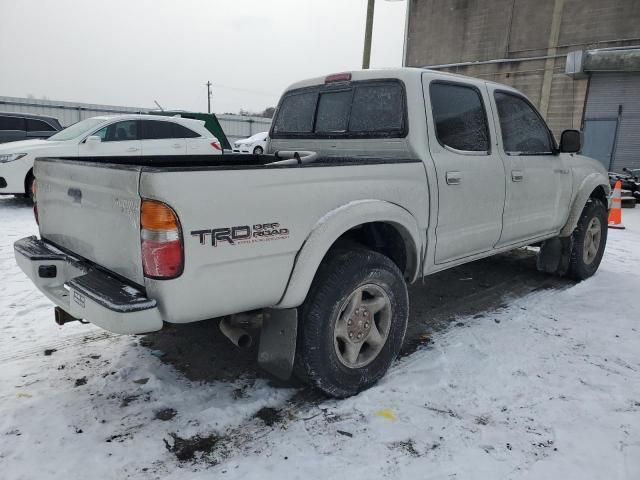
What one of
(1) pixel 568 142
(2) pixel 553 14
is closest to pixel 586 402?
(1) pixel 568 142

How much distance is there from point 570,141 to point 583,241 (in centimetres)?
124

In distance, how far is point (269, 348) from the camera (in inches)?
105

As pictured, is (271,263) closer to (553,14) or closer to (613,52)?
(613,52)

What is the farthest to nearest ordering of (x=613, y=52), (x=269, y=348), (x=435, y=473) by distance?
(x=613, y=52) < (x=269, y=348) < (x=435, y=473)

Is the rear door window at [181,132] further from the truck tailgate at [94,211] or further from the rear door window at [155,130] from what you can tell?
the truck tailgate at [94,211]

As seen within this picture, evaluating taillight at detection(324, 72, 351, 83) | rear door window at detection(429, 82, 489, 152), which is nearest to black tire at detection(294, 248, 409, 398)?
rear door window at detection(429, 82, 489, 152)

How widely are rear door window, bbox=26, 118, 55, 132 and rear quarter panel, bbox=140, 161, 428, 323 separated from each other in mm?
10333

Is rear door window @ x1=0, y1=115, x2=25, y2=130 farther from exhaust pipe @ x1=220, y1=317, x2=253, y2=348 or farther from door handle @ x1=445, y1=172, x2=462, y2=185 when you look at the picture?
door handle @ x1=445, y1=172, x2=462, y2=185

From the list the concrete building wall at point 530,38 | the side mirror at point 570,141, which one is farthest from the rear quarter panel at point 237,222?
the concrete building wall at point 530,38

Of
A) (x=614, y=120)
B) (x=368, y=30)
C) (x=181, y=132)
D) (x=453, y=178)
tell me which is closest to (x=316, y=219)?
(x=453, y=178)

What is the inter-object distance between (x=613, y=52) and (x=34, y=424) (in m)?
17.8

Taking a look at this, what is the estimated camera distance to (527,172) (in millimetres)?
4133

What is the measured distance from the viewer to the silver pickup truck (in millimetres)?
2119

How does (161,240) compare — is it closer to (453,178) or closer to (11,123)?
(453,178)
